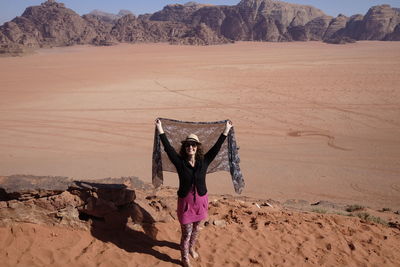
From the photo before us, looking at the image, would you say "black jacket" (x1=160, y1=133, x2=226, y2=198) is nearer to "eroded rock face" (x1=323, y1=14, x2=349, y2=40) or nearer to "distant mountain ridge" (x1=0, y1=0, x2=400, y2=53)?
"distant mountain ridge" (x1=0, y1=0, x2=400, y2=53)

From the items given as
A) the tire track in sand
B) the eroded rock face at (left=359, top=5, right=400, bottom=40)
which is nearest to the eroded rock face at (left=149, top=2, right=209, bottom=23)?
the eroded rock face at (left=359, top=5, right=400, bottom=40)

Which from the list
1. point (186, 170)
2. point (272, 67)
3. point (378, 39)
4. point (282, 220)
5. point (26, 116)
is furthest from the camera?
point (378, 39)

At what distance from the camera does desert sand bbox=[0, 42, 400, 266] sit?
4738 millimetres

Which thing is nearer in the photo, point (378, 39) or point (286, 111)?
point (286, 111)

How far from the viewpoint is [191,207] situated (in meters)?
4.04

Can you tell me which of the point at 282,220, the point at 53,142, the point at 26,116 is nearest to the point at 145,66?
the point at 26,116

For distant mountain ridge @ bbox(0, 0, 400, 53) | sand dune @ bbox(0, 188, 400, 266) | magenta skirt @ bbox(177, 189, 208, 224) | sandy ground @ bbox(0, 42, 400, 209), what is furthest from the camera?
distant mountain ridge @ bbox(0, 0, 400, 53)

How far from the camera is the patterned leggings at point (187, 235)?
13.7 ft

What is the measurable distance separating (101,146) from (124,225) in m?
7.34

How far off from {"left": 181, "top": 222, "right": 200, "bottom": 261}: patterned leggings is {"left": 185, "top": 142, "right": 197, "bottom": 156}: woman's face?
0.94m

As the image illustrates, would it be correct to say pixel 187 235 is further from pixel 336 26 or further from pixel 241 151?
pixel 336 26

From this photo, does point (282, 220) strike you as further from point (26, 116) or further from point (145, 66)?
point (145, 66)

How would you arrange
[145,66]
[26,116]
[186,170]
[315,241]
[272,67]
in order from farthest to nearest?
[145,66], [272,67], [26,116], [315,241], [186,170]

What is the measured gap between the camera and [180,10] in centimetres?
10006
